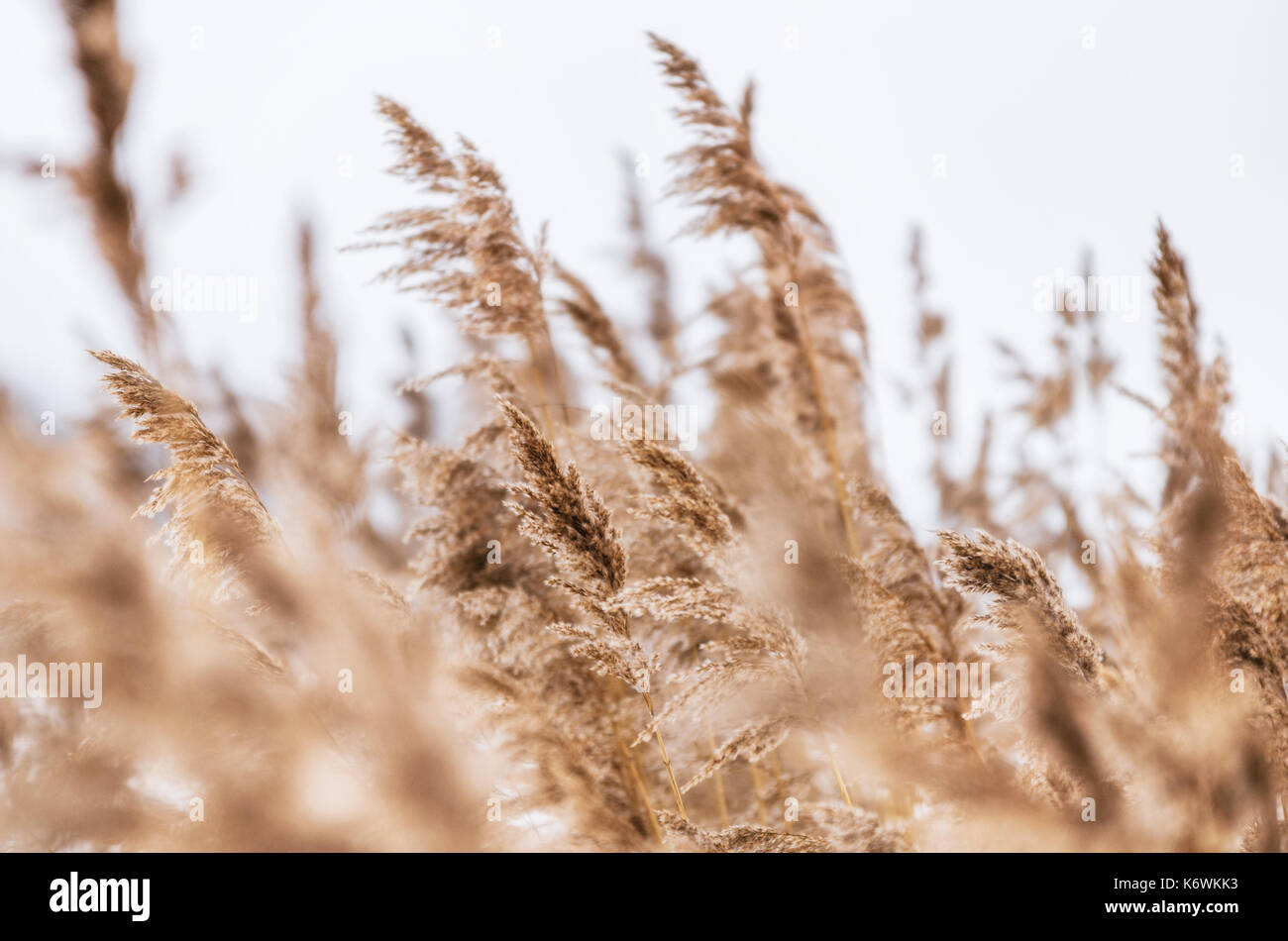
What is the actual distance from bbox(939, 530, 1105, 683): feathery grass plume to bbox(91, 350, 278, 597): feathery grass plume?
149 cm

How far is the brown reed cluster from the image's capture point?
129cm

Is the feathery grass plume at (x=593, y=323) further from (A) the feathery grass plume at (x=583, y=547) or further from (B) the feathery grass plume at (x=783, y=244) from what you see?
(A) the feathery grass plume at (x=583, y=547)

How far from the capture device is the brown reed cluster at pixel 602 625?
1289 millimetres

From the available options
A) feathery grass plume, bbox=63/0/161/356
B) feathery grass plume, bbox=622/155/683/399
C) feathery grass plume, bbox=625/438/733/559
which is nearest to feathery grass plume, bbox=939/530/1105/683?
feathery grass plume, bbox=625/438/733/559

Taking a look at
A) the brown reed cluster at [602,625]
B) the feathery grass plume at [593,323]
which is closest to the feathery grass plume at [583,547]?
the brown reed cluster at [602,625]

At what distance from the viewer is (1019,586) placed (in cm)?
125

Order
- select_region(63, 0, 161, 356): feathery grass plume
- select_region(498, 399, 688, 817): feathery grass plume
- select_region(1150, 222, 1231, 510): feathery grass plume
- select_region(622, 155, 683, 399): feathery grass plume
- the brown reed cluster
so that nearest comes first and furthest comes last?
select_region(498, 399, 688, 817): feathery grass plume < the brown reed cluster < select_region(1150, 222, 1231, 510): feathery grass plume < select_region(63, 0, 161, 356): feathery grass plume < select_region(622, 155, 683, 399): feathery grass plume

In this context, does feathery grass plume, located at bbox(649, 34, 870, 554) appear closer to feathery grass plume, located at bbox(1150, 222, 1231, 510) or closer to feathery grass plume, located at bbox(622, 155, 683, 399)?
feathery grass plume, located at bbox(622, 155, 683, 399)

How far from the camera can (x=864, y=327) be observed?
2244 mm

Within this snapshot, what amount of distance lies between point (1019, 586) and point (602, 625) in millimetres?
865
